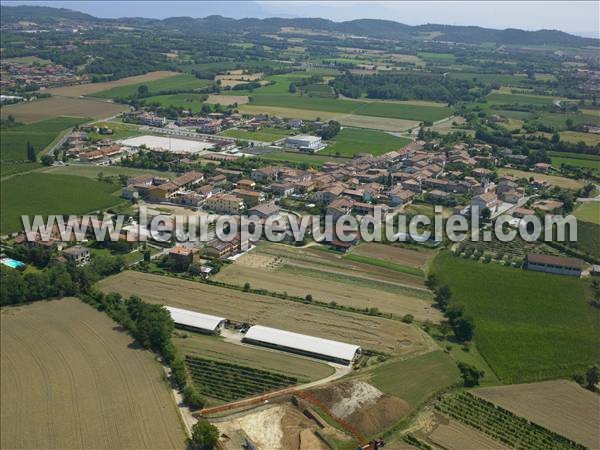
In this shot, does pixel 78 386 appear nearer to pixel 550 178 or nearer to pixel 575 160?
pixel 550 178

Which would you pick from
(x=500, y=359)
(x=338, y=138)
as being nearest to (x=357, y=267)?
(x=500, y=359)

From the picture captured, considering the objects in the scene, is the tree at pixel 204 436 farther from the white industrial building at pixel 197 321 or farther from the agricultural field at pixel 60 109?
the agricultural field at pixel 60 109

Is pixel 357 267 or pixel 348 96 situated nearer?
pixel 357 267

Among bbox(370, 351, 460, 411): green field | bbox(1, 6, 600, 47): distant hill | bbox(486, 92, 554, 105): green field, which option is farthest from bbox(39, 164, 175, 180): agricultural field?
bbox(1, 6, 600, 47): distant hill

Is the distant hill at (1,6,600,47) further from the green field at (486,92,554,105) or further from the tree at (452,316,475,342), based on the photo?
the tree at (452,316,475,342)

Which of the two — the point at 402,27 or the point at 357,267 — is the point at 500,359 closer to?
the point at 357,267
